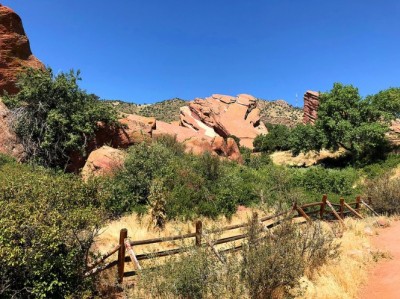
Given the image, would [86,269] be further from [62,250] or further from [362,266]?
[362,266]

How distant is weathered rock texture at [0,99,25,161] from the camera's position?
16703 millimetres

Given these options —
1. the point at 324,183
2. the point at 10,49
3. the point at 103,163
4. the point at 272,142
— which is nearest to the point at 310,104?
the point at 272,142

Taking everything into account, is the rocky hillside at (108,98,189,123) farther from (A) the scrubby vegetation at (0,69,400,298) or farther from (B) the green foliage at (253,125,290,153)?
(A) the scrubby vegetation at (0,69,400,298)

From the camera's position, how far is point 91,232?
595cm

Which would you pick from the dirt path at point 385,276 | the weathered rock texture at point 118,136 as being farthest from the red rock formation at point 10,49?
the dirt path at point 385,276

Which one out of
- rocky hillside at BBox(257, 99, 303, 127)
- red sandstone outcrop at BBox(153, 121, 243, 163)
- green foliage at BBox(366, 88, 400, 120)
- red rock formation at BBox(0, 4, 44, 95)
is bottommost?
red sandstone outcrop at BBox(153, 121, 243, 163)

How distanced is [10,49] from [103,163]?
33.1ft

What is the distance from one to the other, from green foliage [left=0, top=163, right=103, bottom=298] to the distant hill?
62900 mm

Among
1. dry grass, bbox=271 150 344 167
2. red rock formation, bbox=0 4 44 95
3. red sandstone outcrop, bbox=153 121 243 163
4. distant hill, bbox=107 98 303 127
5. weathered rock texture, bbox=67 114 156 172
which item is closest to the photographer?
weathered rock texture, bbox=67 114 156 172

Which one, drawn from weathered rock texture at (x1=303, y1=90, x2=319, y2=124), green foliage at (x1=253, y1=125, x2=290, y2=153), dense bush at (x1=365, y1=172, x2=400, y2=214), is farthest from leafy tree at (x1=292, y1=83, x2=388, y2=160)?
weathered rock texture at (x1=303, y1=90, x2=319, y2=124)

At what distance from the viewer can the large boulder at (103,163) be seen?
15039 millimetres

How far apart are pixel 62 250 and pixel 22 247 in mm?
731

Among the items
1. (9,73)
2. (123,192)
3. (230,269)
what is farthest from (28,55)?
(230,269)

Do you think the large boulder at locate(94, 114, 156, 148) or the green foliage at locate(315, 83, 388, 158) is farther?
the green foliage at locate(315, 83, 388, 158)
